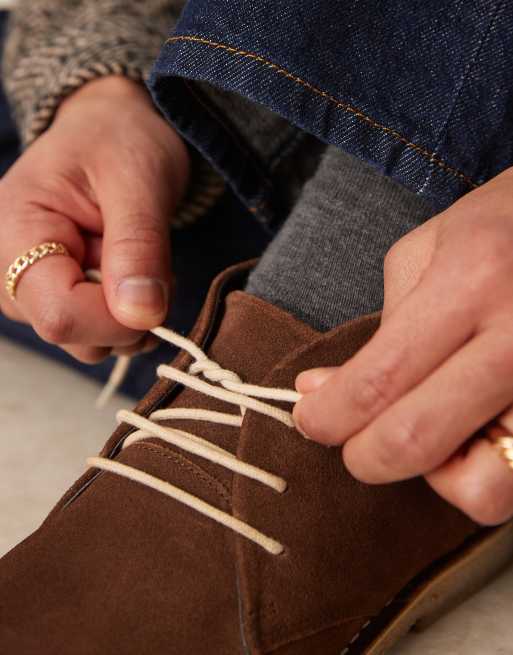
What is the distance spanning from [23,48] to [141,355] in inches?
16.9

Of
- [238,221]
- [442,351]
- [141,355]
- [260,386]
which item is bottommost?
[141,355]

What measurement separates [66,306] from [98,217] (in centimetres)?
13

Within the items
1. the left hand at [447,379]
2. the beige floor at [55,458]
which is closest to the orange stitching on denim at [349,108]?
the left hand at [447,379]

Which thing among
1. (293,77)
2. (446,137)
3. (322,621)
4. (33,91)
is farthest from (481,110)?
(33,91)

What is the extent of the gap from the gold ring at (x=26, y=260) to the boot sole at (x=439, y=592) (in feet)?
1.25

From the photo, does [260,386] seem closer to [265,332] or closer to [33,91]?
[265,332]

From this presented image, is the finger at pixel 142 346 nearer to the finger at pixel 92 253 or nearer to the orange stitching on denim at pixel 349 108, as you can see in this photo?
the finger at pixel 92 253

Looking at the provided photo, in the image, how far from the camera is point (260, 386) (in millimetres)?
520

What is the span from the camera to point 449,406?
40 cm

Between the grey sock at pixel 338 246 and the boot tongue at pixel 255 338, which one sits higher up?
the grey sock at pixel 338 246

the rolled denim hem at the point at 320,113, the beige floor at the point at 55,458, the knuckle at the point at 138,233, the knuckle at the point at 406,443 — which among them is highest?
the rolled denim hem at the point at 320,113

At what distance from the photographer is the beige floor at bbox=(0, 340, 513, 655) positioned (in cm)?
55

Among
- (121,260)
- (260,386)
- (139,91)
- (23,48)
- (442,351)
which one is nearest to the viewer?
(442,351)

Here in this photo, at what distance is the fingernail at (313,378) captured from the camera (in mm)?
460
